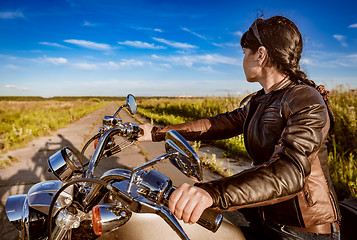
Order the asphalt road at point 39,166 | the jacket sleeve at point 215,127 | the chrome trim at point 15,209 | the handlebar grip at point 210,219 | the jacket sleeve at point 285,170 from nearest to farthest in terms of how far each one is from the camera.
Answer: the handlebar grip at point 210,219 < the jacket sleeve at point 285,170 < the chrome trim at point 15,209 < the jacket sleeve at point 215,127 < the asphalt road at point 39,166

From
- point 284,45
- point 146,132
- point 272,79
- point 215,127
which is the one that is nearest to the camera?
point 284,45

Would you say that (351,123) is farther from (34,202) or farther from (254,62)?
(34,202)

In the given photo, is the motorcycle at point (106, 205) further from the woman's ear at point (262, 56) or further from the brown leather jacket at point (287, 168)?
the woman's ear at point (262, 56)

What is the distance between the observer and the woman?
0.76 metres

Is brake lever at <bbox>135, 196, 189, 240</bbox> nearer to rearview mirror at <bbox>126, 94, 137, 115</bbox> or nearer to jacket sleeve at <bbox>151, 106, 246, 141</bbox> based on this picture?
rearview mirror at <bbox>126, 94, 137, 115</bbox>

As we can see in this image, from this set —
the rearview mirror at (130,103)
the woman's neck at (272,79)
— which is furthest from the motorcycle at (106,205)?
the woman's neck at (272,79)

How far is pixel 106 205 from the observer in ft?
2.69

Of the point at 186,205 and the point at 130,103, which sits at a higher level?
the point at 130,103

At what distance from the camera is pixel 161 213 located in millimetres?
735

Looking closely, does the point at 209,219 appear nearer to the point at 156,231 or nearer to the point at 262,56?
the point at 156,231

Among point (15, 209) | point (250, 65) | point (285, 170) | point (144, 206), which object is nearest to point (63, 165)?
point (15, 209)

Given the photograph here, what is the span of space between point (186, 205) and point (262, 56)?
3.41 ft

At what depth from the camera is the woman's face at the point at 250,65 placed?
4.57ft

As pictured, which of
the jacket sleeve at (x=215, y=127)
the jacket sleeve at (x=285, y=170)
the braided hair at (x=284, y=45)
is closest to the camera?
the jacket sleeve at (x=285, y=170)
